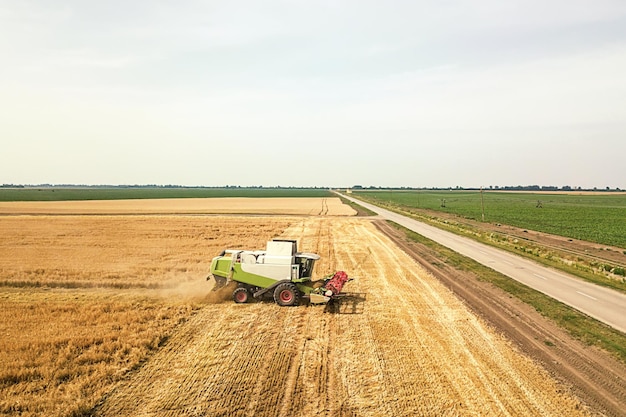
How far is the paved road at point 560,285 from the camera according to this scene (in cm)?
1892

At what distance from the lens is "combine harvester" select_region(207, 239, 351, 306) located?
18.1 metres

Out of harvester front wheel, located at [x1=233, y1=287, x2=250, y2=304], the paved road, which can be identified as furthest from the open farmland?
harvester front wheel, located at [x1=233, y1=287, x2=250, y2=304]

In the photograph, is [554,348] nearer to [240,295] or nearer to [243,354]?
[243,354]

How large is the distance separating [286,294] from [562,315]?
1287 centimetres

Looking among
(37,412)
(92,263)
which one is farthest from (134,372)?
(92,263)

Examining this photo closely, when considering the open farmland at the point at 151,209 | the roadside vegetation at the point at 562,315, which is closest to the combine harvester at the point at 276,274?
the roadside vegetation at the point at 562,315

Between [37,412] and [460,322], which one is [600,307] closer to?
[460,322]

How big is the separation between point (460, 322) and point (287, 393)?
31.0ft

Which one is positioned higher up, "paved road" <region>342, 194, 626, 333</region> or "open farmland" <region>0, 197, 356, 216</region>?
"open farmland" <region>0, 197, 356, 216</region>

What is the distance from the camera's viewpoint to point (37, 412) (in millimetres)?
9445

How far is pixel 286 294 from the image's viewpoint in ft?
60.0

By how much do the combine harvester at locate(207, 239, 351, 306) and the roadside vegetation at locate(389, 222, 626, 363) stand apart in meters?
9.99

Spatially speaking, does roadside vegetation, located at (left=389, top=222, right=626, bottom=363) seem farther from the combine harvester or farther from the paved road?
the combine harvester

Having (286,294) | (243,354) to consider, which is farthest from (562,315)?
(243,354)
